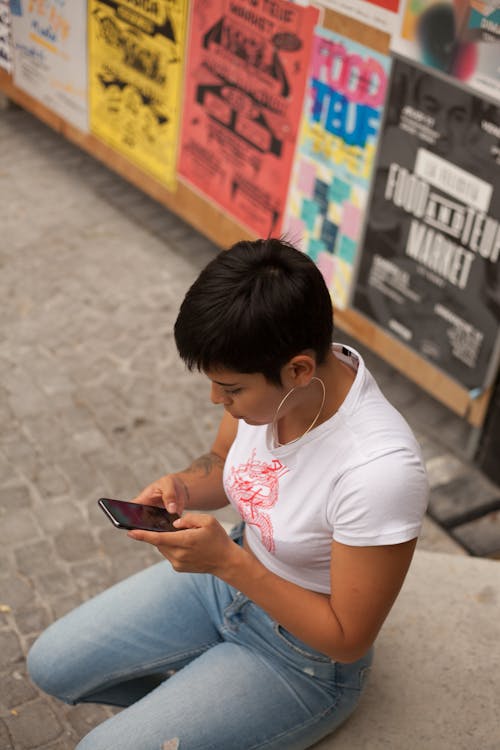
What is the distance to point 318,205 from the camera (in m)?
4.63

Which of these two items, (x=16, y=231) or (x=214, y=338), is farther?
(x=16, y=231)

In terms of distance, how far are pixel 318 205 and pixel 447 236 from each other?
81cm

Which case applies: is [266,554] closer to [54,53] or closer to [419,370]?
[419,370]

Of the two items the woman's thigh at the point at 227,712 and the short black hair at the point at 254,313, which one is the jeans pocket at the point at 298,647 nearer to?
the woman's thigh at the point at 227,712

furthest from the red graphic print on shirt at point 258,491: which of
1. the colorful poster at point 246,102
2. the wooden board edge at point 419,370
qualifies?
the colorful poster at point 246,102

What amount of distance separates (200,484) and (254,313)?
0.78 m

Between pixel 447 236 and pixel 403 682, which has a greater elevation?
pixel 447 236

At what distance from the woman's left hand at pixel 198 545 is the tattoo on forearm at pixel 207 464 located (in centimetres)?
47

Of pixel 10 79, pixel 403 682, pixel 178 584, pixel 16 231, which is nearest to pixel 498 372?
pixel 403 682

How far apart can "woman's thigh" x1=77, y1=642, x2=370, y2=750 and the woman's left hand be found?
291 mm

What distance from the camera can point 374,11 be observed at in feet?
13.0

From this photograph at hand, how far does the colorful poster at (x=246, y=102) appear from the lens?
176 inches

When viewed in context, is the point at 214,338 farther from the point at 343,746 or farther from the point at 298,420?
the point at 343,746

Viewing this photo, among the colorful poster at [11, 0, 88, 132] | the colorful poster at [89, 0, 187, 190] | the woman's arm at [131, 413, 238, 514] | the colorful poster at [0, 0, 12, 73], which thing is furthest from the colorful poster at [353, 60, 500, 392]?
the colorful poster at [0, 0, 12, 73]
